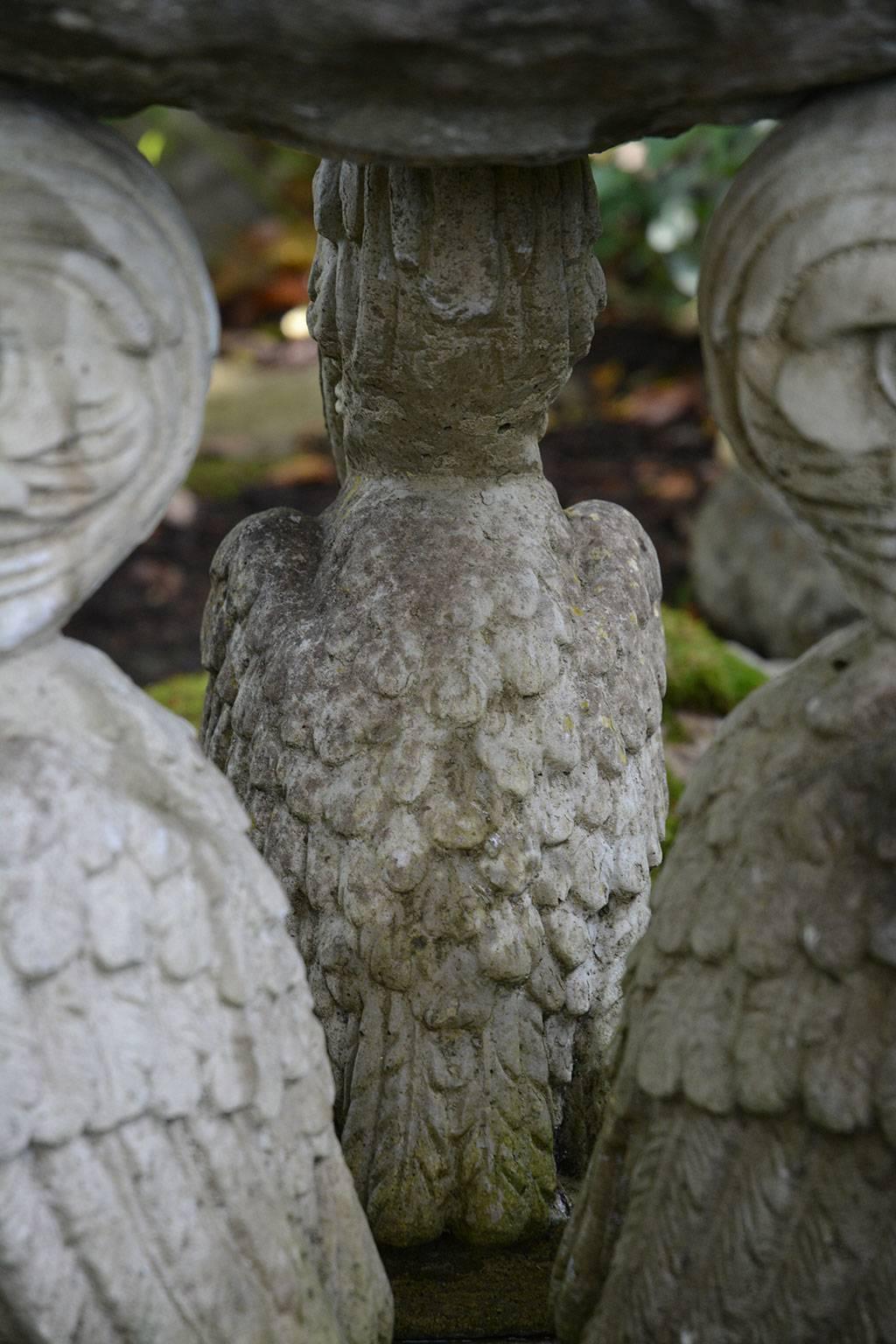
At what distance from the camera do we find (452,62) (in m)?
0.77

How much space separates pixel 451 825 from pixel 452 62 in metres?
0.59

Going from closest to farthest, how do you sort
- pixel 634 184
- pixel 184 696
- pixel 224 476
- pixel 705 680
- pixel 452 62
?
pixel 452 62 < pixel 705 680 < pixel 184 696 < pixel 634 184 < pixel 224 476

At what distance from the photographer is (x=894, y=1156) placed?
32.6 inches

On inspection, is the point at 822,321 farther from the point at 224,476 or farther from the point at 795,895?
the point at 224,476

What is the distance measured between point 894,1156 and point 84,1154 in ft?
1.44

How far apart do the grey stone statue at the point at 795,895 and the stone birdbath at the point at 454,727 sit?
267mm

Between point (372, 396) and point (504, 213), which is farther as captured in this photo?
point (372, 396)

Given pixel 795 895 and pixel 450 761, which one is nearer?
pixel 795 895

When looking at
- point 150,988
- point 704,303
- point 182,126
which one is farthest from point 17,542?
point 182,126

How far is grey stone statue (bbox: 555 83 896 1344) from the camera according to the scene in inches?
32.1

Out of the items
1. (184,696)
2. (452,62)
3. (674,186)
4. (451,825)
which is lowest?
(184,696)

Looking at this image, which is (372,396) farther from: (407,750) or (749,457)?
(749,457)

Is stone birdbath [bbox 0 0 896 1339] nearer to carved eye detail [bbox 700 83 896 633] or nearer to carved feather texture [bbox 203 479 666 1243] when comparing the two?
carved feather texture [bbox 203 479 666 1243]

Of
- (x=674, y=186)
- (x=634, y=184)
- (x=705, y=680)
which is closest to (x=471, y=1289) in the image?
(x=705, y=680)
